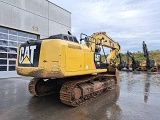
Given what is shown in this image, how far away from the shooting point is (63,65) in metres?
6.26

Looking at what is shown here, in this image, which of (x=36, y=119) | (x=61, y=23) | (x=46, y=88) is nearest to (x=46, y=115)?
(x=36, y=119)

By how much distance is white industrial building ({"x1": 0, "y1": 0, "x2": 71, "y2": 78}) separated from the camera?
17.5 metres

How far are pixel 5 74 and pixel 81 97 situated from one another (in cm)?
1215

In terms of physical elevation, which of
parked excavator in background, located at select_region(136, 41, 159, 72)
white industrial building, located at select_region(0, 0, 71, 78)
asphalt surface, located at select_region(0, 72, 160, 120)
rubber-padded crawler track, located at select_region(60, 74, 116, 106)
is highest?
white industrial building, located at select_region(0, 0, 71, 78)

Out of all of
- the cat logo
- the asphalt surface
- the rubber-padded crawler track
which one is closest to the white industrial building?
the asphalt surface

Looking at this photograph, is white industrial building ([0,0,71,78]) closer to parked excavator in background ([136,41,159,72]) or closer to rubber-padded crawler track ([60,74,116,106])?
rubber-padded crawler track ([60,74,116,106])

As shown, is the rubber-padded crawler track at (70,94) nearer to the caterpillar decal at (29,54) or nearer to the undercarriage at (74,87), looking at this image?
the undercarriage at (74,87)

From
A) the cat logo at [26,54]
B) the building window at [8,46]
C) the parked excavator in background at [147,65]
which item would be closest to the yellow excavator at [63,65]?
the cat logo at [26,54]

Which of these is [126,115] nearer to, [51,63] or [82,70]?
[82,70]

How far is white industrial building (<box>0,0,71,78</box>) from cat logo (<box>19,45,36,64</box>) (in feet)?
37.0

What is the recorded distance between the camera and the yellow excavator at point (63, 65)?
6.29 meters

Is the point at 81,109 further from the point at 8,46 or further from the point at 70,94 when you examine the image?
the point at 8,46

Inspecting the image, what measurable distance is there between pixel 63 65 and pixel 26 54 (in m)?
1.47

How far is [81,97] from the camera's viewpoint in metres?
7.41
